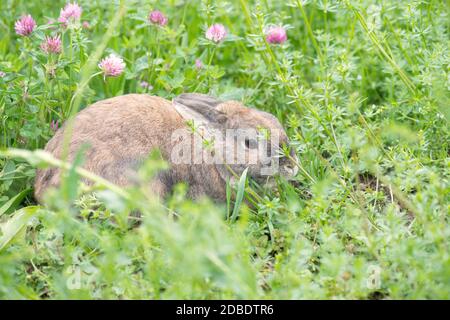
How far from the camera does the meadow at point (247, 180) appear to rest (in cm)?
300

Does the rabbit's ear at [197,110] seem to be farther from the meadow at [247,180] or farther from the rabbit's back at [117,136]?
the meadow at [247,180]

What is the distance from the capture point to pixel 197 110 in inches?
181

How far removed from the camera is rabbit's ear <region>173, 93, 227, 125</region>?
4566mm

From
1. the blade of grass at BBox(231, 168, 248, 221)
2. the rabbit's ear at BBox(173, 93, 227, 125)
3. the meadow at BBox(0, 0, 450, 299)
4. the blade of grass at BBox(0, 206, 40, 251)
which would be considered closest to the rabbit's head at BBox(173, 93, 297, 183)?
the rabbit's ear at BBox(173, 93, 227, 125)

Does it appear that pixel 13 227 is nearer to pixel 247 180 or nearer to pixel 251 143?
pixel 247 180

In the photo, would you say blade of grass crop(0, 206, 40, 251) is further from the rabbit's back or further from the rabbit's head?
the rabbit's head

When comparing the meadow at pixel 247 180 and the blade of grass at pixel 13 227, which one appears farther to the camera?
the blade of grass at pixel 13 227

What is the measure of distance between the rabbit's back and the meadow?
0.18 meters

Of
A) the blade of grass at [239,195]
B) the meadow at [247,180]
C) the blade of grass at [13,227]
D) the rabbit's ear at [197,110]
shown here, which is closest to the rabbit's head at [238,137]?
the rabbit's ear at [197,110]

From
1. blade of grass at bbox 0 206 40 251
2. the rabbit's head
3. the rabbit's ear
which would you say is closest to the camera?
blade of grass at bbox 0 206 40 251

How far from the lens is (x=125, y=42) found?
546 centimetres

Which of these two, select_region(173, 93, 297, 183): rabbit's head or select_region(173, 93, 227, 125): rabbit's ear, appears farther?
select_region(173, 93, 227, 125): rabbit's ear

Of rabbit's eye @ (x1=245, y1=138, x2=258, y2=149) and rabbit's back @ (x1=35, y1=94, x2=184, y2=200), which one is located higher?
rabbit's back @ (x1=35, y1=94, x2=184, y2=200)

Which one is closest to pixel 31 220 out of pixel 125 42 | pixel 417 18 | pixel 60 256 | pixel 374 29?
pixel 60 256
